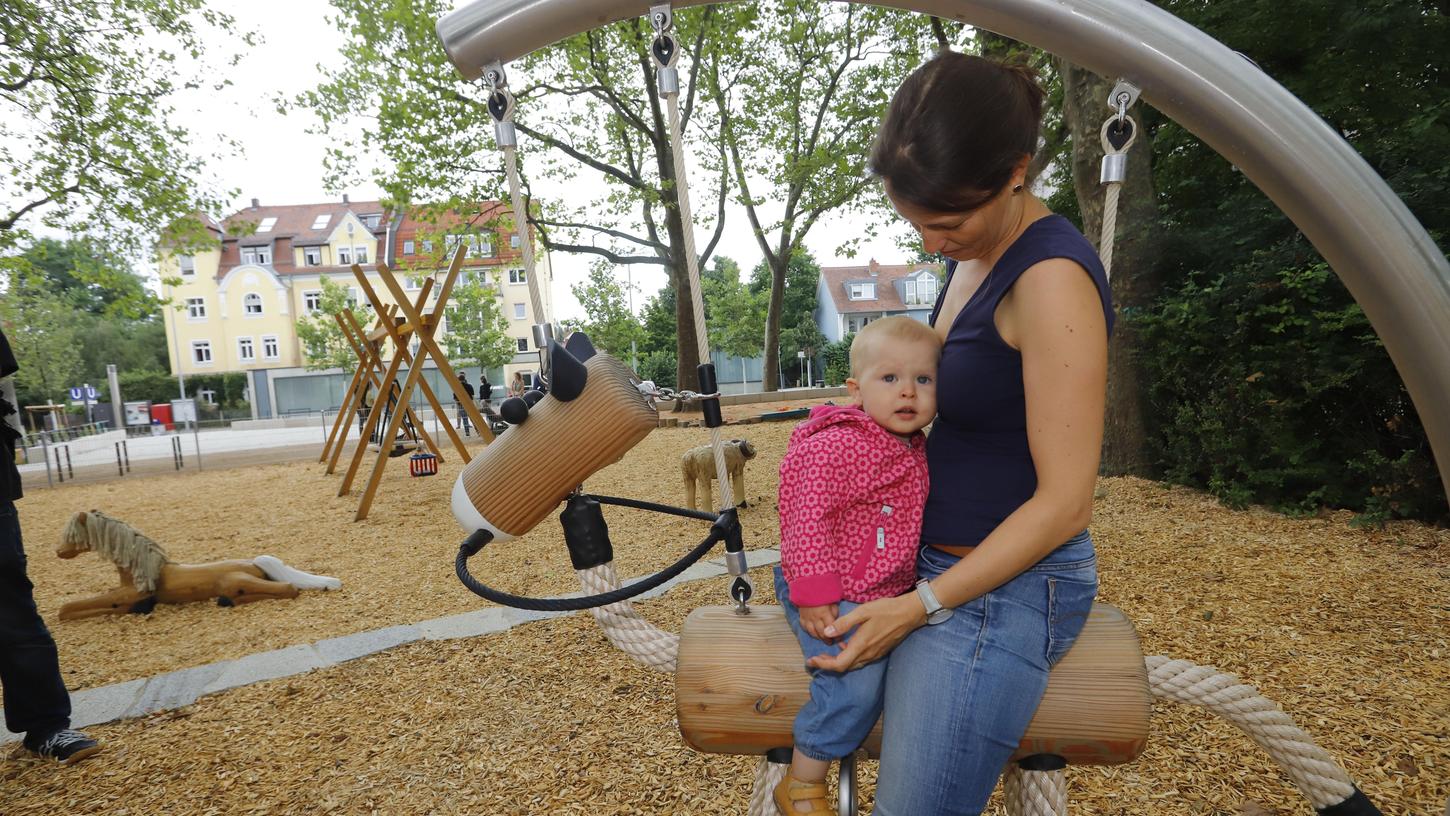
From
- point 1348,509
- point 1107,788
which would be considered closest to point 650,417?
point 1107,788

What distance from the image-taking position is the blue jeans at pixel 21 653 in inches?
119

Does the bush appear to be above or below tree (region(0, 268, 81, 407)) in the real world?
below

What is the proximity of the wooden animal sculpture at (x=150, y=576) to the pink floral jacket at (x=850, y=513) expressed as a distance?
208 inches

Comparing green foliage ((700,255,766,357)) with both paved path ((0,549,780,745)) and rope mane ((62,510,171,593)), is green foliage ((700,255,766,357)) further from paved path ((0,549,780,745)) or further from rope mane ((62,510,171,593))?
paved path ((0,549,780,745))

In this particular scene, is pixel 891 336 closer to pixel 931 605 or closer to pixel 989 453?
pixel 989 453

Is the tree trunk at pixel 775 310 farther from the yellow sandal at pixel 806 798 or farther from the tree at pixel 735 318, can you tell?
the yellow sandal at pixel 806 798

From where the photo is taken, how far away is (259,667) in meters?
3.93

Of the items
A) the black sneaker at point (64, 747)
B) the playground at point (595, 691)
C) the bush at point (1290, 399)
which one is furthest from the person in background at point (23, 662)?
the bush at point (1290, 399)

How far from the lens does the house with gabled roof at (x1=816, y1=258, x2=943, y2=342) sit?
4756 centimetres

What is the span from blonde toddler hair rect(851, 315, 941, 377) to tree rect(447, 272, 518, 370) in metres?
35.0

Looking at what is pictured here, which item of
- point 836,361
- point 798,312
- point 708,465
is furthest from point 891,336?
point 798,312

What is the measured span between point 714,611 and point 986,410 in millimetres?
809

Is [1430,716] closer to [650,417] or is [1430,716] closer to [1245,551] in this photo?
[1245,551]

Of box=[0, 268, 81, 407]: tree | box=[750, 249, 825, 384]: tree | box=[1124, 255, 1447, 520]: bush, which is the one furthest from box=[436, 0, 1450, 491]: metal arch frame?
box=[0, 268, 81, 407]: tree
